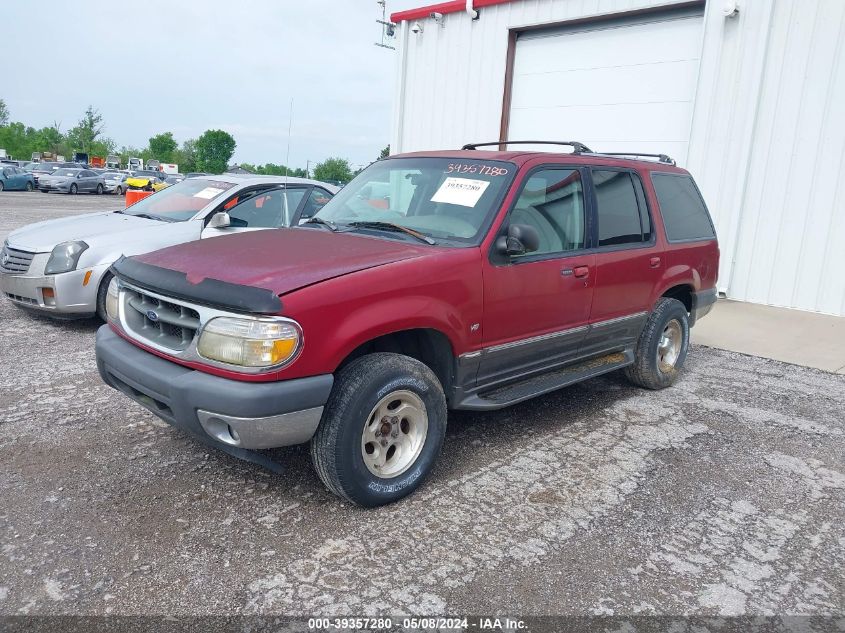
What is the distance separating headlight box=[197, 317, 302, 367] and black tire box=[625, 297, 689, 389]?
331 centimetres

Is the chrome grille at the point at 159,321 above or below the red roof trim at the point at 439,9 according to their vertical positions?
below

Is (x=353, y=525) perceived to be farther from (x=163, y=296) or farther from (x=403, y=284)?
(x=163, y=296)

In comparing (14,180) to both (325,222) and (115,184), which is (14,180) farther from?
(325,222)

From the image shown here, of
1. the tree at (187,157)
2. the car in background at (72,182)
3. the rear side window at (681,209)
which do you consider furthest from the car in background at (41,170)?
the tree at (187,157)

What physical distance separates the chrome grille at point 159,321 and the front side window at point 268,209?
Result: 3377 mm

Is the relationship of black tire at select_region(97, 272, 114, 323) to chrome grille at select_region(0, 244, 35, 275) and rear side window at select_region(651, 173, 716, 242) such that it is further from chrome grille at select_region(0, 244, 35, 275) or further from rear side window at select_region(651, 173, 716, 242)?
rear side window at select_region(651, 173, 716, 242)

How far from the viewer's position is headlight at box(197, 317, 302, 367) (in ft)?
9.96

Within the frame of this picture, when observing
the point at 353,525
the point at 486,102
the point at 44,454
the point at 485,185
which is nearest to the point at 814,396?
the point at 485,185

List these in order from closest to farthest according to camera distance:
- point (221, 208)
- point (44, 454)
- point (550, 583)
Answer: point (550, 583) → point (44, 454) → point (221, 208)

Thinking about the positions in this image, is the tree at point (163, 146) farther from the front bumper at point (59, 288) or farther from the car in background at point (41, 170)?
the front bumper at point (59, 288)

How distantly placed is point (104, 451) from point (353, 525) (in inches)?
65.4

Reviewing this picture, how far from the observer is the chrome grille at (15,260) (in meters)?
6.53

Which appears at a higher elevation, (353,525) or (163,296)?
(163,296)

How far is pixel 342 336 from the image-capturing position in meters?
3.21
